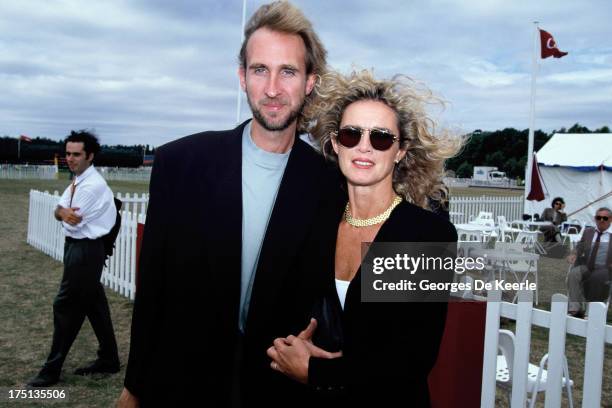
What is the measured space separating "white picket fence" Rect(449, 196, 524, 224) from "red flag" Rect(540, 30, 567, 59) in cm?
550

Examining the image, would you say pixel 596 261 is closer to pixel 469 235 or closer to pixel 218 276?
pixel 469 235

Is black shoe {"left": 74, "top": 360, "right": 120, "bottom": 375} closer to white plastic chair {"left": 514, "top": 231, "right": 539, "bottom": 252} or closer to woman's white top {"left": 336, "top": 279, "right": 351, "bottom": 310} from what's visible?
woman's white top {"left": 336, "top": 279, "right": 351, "bottom": 310}

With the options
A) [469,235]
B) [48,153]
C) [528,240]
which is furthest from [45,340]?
[48,153]

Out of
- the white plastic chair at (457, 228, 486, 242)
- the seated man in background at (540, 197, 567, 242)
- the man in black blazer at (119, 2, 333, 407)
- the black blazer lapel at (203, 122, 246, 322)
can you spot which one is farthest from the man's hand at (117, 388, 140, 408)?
the seated man in background at (540, 197, 567, 242)

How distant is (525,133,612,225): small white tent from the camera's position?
57.8 feet

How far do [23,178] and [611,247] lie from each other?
146 feet

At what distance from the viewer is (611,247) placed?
7598 millimetres

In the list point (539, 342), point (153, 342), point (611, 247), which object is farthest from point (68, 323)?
point (611, 247)

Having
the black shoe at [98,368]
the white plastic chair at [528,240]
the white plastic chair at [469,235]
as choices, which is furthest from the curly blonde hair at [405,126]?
the white plastic chair at [469,235]

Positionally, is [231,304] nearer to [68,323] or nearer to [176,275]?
[176,275]

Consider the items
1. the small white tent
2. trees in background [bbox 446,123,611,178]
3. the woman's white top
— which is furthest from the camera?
trees in background [bbox 446,123,611,178]

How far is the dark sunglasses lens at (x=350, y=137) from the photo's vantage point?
6.83ft

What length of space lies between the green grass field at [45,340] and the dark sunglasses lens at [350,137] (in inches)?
142

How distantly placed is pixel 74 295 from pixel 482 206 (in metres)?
17.1
